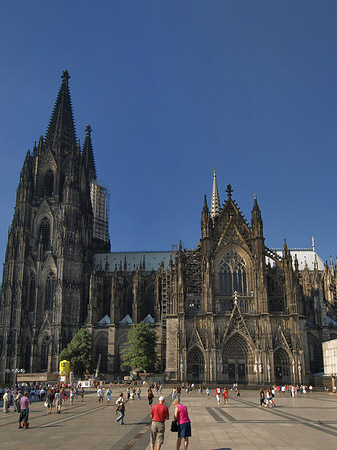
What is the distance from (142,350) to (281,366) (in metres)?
18.7

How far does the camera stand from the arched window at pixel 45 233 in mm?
80037

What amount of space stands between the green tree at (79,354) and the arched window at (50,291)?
29.6 feet

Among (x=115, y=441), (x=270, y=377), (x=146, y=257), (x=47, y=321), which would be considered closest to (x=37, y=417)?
(x=115, y=441)

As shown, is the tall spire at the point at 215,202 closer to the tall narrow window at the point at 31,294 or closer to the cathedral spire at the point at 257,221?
the cathedral spire at the point at 257,221

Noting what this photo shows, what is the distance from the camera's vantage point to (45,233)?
266ft

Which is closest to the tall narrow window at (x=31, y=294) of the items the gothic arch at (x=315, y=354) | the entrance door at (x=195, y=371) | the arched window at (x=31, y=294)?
the arched window at (x=31, y=294)

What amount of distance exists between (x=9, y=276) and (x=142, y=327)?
2556 centimetres

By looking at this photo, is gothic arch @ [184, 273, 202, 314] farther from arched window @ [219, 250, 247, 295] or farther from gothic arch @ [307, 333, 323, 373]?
gothic arch @ [307, 333, 323, 373]

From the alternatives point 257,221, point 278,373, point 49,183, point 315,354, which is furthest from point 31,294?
point 315,354

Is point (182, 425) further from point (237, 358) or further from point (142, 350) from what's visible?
point (142, 350)

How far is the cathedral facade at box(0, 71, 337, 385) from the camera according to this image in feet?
192

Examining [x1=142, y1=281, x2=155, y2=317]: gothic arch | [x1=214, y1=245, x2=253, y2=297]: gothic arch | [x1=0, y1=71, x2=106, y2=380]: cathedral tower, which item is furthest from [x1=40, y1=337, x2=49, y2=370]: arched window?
[x1=214, y1=245, x2=253, y2=297]: gothic arch

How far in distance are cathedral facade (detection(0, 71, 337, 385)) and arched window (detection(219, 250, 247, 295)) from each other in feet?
0.44

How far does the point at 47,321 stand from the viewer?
74.2m
